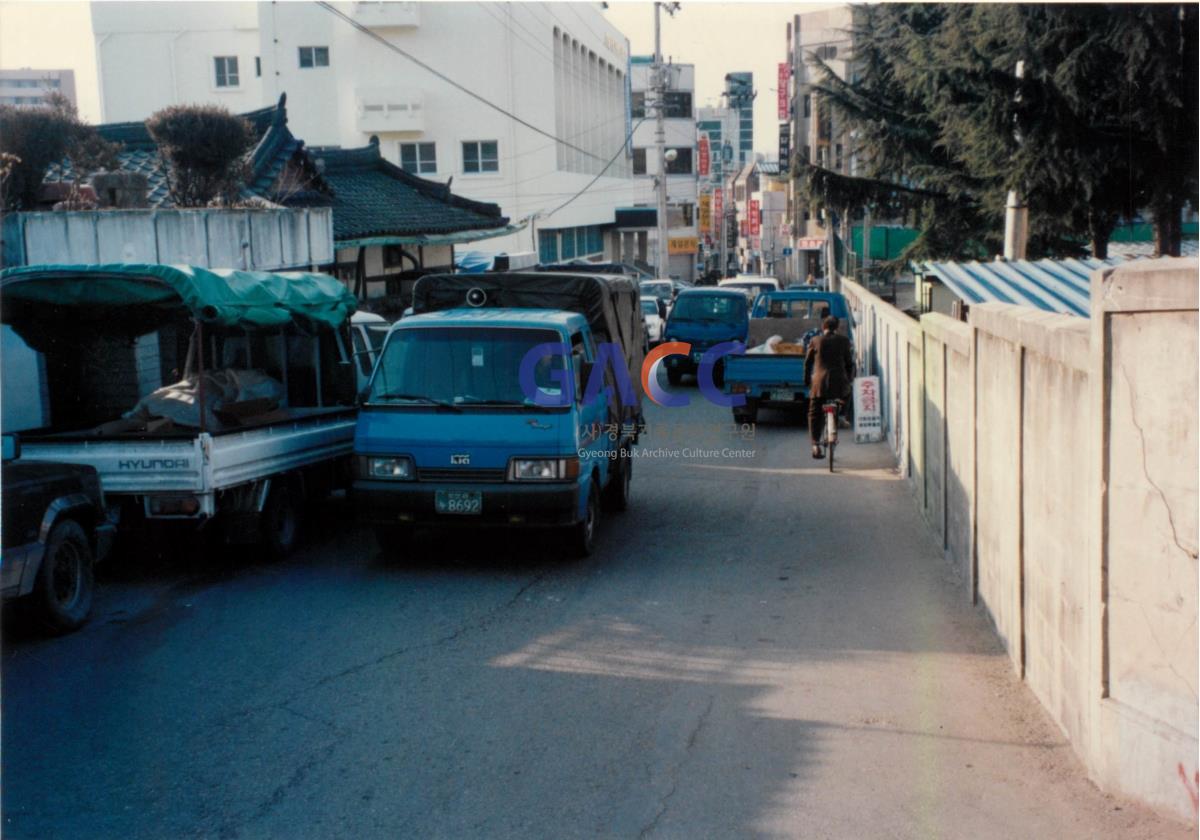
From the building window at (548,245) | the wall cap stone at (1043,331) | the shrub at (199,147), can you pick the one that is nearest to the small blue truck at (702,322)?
the shrub at (199,147)

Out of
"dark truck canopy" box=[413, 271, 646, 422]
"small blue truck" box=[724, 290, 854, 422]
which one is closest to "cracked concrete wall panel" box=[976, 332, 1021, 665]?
"dark truck canopy" box=[413, 271, 646, 422]

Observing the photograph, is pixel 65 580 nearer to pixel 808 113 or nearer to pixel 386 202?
pixel 386 202

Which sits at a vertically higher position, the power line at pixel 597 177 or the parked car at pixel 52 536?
the power line at pixel 597 177

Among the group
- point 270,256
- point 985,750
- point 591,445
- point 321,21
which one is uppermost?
point 321,21

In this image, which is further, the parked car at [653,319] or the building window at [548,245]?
the building window at [548,245]

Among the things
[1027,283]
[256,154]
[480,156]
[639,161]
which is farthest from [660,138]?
[639,161]

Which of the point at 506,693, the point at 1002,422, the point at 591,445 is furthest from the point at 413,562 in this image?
the point at 1002,422

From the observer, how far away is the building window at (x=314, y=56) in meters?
49.2

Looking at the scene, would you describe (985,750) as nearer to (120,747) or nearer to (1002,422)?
(1002,422)

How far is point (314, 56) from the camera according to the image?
4934 centimetres

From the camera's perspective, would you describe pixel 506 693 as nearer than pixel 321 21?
Yes

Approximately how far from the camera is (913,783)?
5680 millimetres

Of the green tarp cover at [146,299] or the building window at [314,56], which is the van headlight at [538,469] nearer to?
the green tarp cover at [146,299]

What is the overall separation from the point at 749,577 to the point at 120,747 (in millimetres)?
5177
